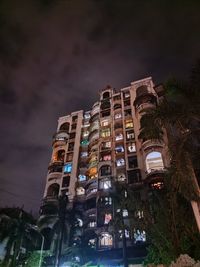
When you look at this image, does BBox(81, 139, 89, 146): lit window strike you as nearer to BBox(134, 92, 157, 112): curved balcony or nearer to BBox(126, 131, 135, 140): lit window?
BBox(126, 131, 135, 140): lit window

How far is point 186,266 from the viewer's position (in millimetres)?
12828

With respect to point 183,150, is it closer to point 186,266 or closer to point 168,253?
point 186,266

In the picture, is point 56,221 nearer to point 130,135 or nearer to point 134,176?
point 134,176

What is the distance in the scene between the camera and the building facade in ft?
138

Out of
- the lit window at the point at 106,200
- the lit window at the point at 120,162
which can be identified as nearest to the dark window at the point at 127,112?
the lit window at the point at 120,162

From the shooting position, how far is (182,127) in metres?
15.8

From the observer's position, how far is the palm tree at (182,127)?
14.7m

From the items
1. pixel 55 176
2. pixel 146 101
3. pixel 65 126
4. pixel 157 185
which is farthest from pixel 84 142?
pixel 157 185

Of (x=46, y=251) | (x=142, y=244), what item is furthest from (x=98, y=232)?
(x=46, y=251)

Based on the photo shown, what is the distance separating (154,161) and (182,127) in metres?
31.2

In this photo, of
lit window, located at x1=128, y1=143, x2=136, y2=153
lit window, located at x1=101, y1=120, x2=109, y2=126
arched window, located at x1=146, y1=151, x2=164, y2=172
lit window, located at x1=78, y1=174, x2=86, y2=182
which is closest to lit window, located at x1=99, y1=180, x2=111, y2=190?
lit window, located at x1=78, y1=174, x2=86, y2=182

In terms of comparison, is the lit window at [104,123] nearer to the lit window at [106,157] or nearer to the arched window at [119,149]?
the arched window at [119,149]

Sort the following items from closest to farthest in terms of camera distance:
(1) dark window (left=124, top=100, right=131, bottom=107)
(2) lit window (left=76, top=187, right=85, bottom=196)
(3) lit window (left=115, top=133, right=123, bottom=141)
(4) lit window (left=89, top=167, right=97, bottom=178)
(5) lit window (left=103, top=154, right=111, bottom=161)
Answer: (4) lit window (left=89, top=167, right=97, bottom=178)
(2) lit window (left=76, top=187, right=85, bottom=196)
(5) lit window (left=103, top=154, right=111, bottom=161)
(3) lit window (left=115, top=133, right=123, bottom=141)
(1) dark window (left=124, top=100, right=131, bottom=107)

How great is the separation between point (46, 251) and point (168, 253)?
31545 mm
